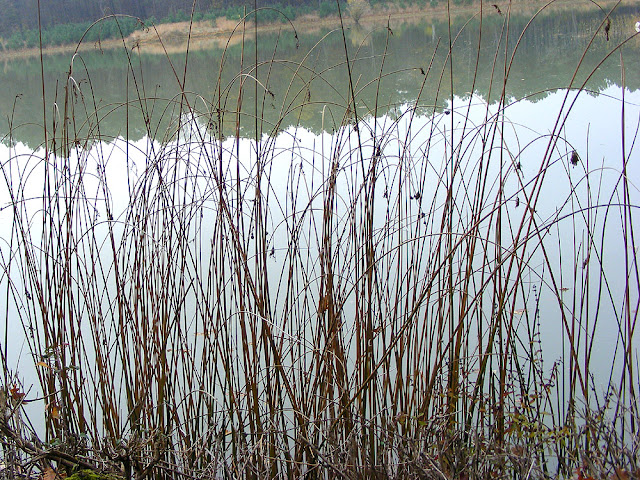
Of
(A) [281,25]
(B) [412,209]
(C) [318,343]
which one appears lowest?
(C) [318,343]

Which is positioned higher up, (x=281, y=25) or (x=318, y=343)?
(x=281, y=25)

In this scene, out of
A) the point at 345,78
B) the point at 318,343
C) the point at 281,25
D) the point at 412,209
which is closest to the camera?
the point at 318,343

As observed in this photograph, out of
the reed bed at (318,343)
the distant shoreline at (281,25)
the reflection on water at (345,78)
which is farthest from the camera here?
the distant shoreline at (281,25)

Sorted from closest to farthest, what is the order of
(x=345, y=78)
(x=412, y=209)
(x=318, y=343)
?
1. (x=318, y=343)
2. (x=412, y=209)
3. (x=345, y=78)

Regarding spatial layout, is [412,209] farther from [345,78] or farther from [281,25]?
[281,25]

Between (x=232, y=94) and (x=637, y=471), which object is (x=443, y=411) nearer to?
(x=637, y=471)

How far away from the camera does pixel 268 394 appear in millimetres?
1254

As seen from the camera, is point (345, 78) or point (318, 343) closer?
point (318, 343)

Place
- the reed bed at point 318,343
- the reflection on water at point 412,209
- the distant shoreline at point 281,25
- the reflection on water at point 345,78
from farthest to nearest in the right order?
the distant shoreline at point 281,25 < the reflection on water at point 345,78 < the reflection on water at point 412,209 < the reed bed at point 318,343

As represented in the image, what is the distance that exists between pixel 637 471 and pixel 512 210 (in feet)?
7.19

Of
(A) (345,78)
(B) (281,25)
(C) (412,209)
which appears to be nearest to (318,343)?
(C) (412,209)

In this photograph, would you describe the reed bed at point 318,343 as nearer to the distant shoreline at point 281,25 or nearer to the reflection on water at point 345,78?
the reflection on water at point 345,78

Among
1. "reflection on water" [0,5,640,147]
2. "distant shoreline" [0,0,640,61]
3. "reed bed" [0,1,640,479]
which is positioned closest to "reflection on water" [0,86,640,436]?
"reed bed" [0,1,640,479]

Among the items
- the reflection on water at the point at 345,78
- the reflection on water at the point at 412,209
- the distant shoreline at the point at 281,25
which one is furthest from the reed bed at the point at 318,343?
the distant shoreline at the point at 281,25
